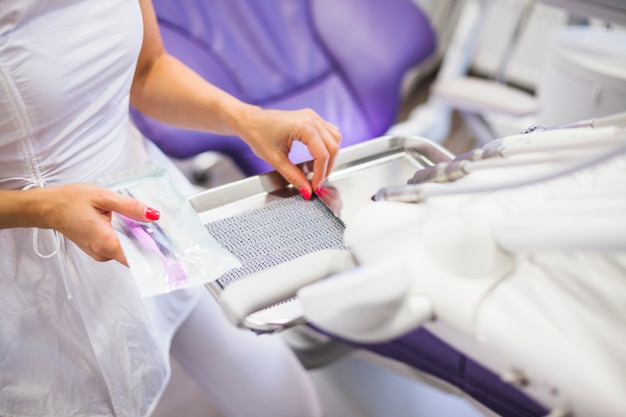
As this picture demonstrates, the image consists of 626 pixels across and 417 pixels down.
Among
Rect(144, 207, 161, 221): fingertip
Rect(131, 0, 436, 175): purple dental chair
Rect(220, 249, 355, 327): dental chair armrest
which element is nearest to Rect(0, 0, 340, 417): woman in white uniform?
Rect(144, 207, 161, 221): fingertip

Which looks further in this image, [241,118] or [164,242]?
[241,118]

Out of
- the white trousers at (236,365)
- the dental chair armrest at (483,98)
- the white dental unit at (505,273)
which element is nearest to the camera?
the white dental unit at (505,273)

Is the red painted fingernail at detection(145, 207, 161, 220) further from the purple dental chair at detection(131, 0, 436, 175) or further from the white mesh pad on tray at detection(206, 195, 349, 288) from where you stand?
the purple dental chair at detection(131, 0, 436, 175)

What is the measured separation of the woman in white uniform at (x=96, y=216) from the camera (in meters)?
0.71

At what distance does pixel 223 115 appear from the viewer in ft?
2.93

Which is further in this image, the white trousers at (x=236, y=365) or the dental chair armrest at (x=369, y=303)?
the white trousers at (x=236, y=365)

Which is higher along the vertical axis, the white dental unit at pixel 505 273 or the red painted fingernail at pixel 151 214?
the white dental unit at pixel 505 273

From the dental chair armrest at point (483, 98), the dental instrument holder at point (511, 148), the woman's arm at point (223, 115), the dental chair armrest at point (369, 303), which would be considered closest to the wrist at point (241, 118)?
the woman's arm at point (223, 115)

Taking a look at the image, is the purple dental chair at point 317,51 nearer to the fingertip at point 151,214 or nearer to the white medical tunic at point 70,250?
the white medical tunic at point 70,250

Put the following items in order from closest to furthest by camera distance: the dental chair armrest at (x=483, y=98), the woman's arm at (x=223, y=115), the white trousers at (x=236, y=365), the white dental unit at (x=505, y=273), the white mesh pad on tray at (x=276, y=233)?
the white dental unit at (x=505, y=273) → the white mesh pad on tray at (x=276, y=233) → the woman's arm at (x=223, y=115) → the white trousers at (x=236, y=365) → the dental chair armrest at (x=483, y=98)

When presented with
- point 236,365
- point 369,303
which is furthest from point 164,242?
point 236,365

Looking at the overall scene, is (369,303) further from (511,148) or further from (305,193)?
(305,193)

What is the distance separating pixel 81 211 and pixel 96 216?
0.06 feet

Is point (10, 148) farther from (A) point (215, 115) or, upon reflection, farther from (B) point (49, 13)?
(A) point (215, 115)
